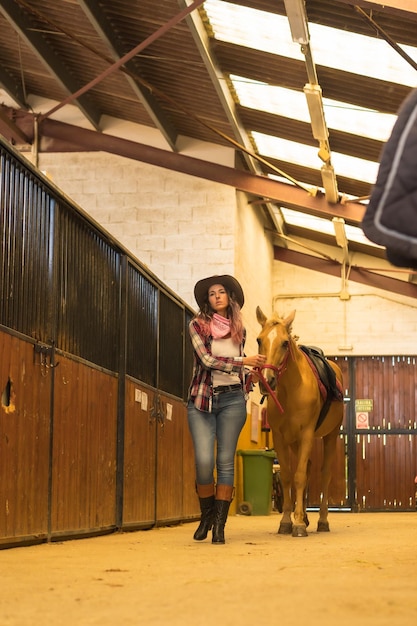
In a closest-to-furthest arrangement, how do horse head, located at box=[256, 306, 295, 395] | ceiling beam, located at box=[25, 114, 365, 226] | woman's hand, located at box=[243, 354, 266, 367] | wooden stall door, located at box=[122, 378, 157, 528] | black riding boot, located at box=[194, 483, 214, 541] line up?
1. woman's hand, located at box=[243, 354, 266, 367]
2. black riding boot, located at box=[194, 483, 214, 541]
3. horse head, located at box=[256, 306, 295, 395]
4. wooden stall door, located at box=[122, 378, 157, 528]
5. ceiling beam, located at box=[25, 114, 365, 226]

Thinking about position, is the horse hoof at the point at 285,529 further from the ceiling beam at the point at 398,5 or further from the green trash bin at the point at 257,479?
the green trash bin at the point at 257,479

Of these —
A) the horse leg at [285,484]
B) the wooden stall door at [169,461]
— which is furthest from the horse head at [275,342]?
the wooden stall door at [169,461]

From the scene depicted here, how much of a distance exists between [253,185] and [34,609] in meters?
10.7

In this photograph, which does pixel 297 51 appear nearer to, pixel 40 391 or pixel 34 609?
pixel 40 391

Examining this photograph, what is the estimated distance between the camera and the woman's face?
18.7 feet

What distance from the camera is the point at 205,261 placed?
1281cm

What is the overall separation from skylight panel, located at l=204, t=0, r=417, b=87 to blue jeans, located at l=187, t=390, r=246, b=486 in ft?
14.8

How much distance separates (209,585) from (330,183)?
916 cm

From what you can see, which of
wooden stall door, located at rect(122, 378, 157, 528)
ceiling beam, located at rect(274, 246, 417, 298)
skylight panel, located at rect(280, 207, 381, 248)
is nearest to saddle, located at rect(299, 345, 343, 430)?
wooden stall door, located at rect(122, 378, 157, 528)

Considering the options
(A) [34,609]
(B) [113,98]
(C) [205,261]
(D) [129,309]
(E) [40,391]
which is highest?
(B) [113,98]

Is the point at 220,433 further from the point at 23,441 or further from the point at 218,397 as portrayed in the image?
the point at 23,441

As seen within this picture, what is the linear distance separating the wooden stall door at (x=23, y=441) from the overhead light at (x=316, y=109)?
189 inches

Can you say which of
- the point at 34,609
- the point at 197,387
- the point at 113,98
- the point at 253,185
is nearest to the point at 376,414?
the point at 253,185

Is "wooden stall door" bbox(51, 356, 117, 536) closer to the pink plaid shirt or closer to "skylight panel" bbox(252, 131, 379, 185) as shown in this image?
the pink plaid shirt
